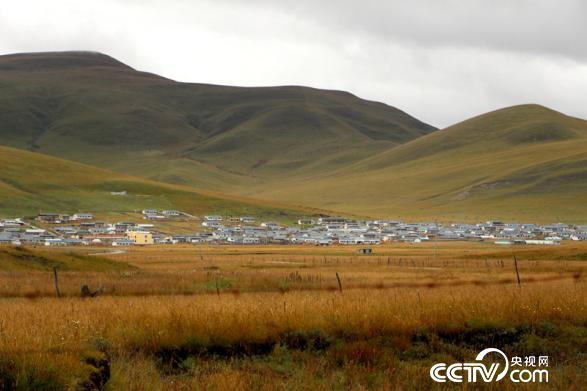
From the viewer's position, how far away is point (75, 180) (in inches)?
7761

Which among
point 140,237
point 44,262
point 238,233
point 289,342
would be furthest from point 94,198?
point 289,342

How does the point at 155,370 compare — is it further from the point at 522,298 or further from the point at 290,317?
the point at 522,298

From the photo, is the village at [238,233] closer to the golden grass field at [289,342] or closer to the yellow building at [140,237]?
the yellow building at [140,237]

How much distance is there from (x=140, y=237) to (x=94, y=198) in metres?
58.0

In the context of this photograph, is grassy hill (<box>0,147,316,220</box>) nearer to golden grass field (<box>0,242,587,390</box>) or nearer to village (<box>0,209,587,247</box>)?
village (<box>0,209,587,247</box>)

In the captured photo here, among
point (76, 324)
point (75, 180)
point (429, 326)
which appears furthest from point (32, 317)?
point (75, 180)

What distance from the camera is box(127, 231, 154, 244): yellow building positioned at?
112812mm

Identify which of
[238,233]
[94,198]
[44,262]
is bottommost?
[238,233]

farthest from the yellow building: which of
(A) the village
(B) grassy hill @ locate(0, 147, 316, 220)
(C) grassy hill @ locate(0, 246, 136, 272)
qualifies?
(C) grassy hill @ locate(0, 246, 136, 272)

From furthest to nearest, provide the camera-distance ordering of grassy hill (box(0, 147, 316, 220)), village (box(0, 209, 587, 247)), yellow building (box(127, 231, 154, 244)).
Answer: grassy hill (box(0, 147, 316, 220))
yellow building (box(127, 231, 154, 244))
village (box(0, 209, 587, 247))

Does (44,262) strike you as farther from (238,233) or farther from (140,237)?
(238,233)

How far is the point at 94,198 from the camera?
167250 mm

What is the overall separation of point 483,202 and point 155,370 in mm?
193010

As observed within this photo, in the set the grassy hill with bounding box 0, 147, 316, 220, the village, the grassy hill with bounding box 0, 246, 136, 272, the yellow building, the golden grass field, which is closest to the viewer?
the golden grass field
